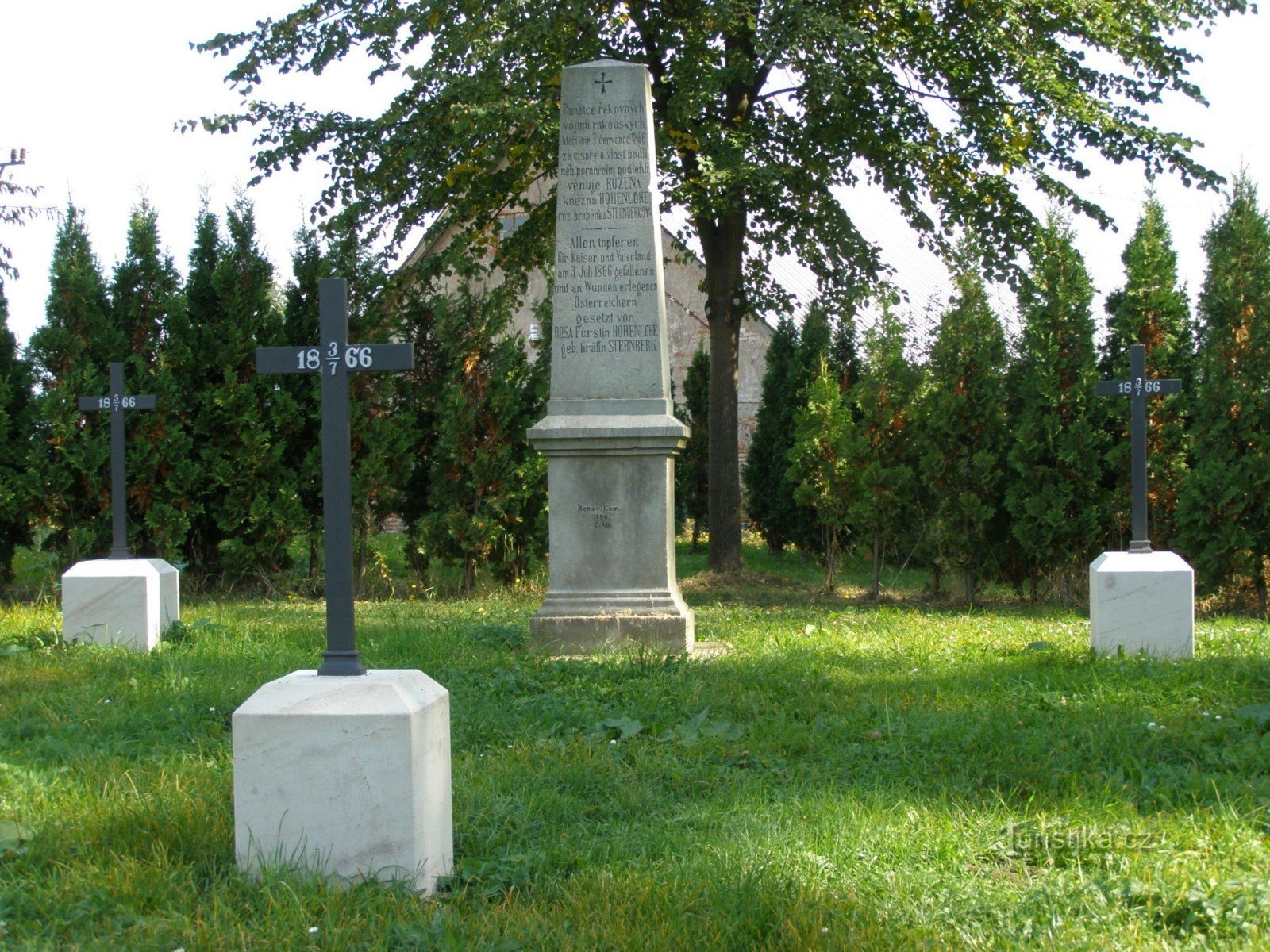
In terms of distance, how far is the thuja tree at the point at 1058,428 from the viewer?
35.0 feet

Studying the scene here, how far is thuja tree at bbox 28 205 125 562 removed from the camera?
437 inches

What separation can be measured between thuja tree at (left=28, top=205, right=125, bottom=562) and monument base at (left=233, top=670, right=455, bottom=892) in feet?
28.4

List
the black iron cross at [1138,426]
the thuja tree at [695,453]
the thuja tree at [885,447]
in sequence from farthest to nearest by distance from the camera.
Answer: the thuja tree at [695,453], the thuja tree at [885,447], the black iron cross at [1138,426]

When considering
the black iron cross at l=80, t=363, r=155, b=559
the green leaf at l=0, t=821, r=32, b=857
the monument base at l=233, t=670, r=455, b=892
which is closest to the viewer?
the monument base at l=233, t=670, r=455, b=892

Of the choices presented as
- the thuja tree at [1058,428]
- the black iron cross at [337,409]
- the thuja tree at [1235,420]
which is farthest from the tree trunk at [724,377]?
the black iron cross at [337,409]

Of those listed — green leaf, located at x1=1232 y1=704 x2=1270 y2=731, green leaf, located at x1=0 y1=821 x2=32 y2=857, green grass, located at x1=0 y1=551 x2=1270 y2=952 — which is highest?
green leaf, located at x1=1232 y1=704 x2=1270 y2=731

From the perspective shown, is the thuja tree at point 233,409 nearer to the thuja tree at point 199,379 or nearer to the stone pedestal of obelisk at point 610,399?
the thuja tree at point 199,379

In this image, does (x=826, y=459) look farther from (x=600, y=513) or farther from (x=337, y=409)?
(x=337, y=409)

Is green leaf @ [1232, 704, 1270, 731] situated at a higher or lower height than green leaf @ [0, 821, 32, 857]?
higher

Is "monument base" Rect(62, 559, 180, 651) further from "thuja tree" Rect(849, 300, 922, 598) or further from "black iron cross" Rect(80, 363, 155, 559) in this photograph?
"thuja tree" Rect(849, 300, 922, 598)

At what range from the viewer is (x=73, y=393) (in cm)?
1120

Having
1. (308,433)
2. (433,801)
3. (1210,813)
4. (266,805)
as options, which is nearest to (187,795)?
(266,805)

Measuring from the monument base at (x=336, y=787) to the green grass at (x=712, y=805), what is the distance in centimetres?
11

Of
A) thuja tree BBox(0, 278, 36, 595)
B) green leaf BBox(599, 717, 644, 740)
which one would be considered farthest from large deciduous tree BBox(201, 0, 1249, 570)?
green leaf BBox(599, 717, 644, 740)
